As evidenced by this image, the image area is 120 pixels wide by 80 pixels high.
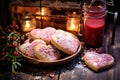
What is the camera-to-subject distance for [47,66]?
137 centimetres

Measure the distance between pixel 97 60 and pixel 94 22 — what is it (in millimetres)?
231

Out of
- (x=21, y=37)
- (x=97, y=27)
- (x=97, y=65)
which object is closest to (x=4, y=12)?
(x=21, y=37)

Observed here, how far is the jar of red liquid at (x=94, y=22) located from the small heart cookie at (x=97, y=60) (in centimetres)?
11

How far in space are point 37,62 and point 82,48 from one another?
11.9 inches

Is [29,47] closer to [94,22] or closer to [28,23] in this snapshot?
[28,23]

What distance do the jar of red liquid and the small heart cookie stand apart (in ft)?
0.36

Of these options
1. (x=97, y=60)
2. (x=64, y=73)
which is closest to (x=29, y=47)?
(x=64, y=73)

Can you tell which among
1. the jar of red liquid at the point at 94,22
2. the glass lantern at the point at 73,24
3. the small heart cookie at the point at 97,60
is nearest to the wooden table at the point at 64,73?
the small heart cookie at the point at 97,60

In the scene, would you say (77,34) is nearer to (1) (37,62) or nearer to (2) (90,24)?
(2) (90,24)

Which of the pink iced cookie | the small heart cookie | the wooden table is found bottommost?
the wooden table

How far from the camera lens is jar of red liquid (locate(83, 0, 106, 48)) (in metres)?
1.46

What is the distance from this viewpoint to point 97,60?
1378mm

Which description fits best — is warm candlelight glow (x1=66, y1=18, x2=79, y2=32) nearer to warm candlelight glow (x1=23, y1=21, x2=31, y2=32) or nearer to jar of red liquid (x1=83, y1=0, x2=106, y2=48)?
jar of red liquid (x1=83, y1=0, x2=106, y2=48)

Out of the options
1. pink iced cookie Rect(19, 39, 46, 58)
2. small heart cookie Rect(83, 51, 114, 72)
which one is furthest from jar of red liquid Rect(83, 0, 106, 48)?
pink iced cookie Rect(19, 39, 46, 58)
